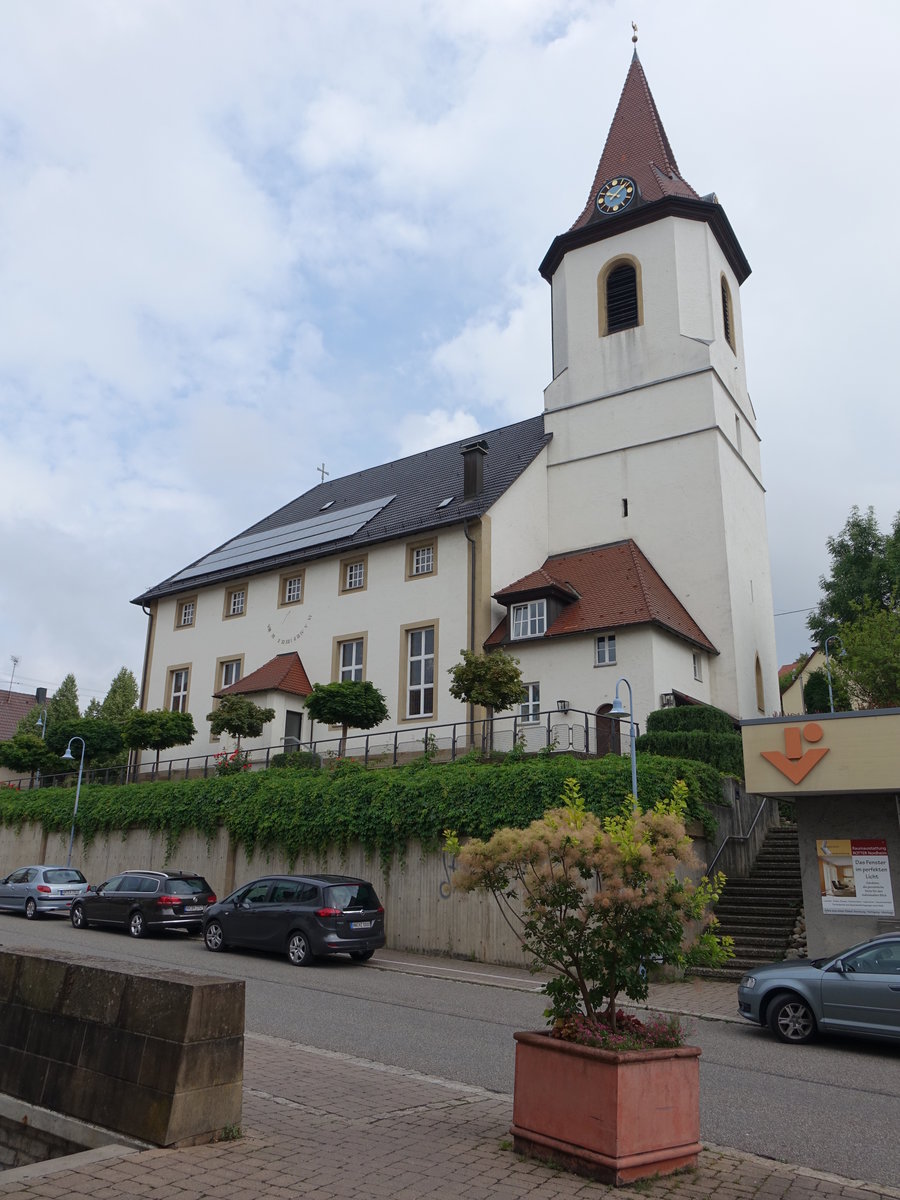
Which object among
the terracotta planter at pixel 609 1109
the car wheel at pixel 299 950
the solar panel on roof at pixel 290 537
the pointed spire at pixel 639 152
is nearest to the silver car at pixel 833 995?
the terracotta planter at pixel 609 1109

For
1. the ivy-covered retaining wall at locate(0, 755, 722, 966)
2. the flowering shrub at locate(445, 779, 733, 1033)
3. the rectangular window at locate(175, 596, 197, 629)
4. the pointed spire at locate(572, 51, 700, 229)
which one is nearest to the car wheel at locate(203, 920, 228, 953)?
the ivy-covered retaining wall at locate(0, 755, 722, 966)

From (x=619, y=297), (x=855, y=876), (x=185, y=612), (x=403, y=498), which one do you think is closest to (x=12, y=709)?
(x=185, y=612)

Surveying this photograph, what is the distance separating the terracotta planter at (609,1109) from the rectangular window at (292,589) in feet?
98.5

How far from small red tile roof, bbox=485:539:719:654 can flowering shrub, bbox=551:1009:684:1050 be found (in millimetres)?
20168

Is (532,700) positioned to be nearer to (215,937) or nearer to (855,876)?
(215,937)

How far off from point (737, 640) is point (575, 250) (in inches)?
631

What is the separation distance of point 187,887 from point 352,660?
486 inches

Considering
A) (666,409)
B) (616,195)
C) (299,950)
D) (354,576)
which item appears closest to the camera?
(299,950)

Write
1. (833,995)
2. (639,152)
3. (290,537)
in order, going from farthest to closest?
(290,537)
(639,152)
(833,995)

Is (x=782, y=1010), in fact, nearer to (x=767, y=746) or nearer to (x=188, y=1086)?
(x=767, y=746)

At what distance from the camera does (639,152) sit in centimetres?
3753

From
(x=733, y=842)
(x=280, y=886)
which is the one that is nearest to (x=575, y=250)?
(x=733, y=842)

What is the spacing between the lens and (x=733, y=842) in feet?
68.8

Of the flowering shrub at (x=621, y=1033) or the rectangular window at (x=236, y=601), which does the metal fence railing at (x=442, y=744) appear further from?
the flowering shrub at (x=621, y=1033)
